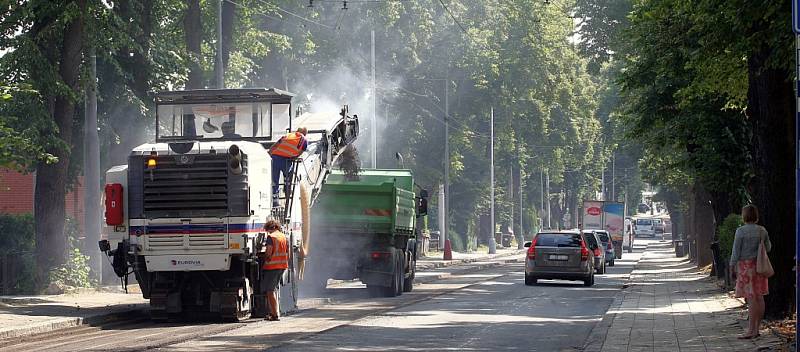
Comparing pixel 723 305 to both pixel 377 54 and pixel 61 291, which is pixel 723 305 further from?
pixel 377 54

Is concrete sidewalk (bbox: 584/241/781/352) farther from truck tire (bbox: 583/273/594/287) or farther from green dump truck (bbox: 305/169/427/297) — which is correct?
green dump truck (bbox: 305/169/427/297)

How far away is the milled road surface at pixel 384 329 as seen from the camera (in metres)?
18.0

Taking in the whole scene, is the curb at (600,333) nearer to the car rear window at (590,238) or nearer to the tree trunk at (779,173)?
the tree trunk at (779,173)

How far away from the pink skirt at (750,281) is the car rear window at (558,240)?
19.8 metres

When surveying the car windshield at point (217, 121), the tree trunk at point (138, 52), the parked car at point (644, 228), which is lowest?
the parked car at point (644, 228)

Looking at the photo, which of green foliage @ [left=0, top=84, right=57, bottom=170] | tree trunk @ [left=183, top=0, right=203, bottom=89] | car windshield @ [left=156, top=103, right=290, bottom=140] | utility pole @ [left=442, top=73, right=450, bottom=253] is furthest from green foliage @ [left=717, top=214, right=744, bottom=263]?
utility pole @ [left=442, top=73, right=450, bottom=253]

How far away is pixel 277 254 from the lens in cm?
2316

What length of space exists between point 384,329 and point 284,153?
180 inches

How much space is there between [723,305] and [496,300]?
5116mm

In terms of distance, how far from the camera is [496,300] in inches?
1188

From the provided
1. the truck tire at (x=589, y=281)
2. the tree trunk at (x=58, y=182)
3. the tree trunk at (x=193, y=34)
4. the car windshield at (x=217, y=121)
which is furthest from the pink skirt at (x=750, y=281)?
the tree trunk at (x=193, y=34)

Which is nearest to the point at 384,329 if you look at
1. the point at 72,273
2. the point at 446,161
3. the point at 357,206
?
the point at 357,206

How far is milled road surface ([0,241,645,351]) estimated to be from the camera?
1805cm

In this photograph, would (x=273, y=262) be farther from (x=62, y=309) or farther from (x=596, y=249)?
(x=596, y=249)
